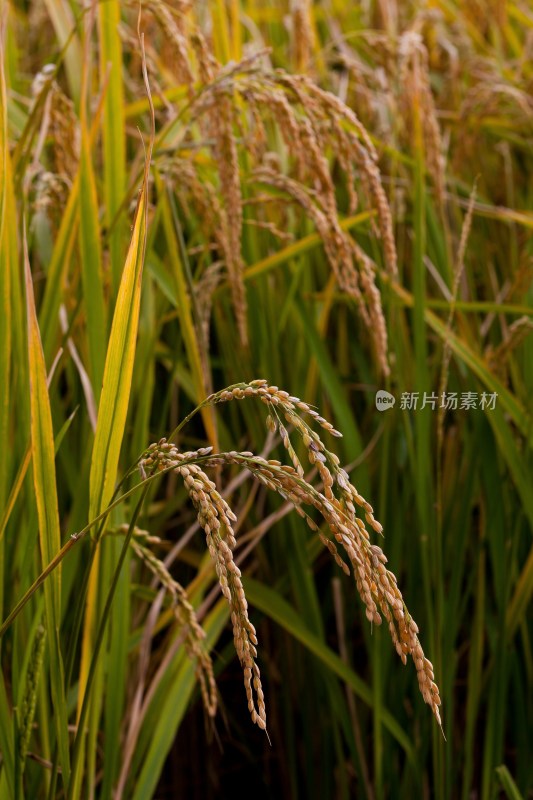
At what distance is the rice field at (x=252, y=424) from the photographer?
90 centimetres

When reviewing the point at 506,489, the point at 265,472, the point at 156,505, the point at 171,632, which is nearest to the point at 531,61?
the point at 506,489

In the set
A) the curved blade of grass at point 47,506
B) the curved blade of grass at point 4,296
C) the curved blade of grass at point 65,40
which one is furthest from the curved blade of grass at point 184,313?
the curved blade of grass at point 65,40

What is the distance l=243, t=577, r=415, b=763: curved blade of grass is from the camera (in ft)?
3.84

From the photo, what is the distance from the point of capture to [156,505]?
4.64 ft

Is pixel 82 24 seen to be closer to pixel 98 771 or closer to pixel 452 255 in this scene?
pixel 452 255

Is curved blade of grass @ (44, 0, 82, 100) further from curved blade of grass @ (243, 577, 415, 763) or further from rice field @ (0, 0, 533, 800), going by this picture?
curved blade of grass @ (243, 577, 415, 763)

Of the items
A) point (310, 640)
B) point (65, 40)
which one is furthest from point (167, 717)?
point (65, 40)

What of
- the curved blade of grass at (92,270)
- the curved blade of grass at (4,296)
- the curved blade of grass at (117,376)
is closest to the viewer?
the curved blade of grass at (117,376)

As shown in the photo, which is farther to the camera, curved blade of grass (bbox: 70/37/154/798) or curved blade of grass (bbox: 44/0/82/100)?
curved blade of grass (bbox: 44/0/82/100)

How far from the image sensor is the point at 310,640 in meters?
1.17

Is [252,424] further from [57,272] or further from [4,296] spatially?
[4,296]

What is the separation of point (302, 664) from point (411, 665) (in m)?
0.19

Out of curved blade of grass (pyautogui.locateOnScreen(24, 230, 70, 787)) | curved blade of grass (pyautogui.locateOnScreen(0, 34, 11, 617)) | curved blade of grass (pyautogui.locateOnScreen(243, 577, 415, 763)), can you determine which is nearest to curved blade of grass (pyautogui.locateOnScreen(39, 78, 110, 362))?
curved blade of grass (pyautogui.locateOnScreen(0, 34, 11, 617))

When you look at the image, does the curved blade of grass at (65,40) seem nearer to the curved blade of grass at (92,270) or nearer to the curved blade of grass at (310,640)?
the curved blade of grass at (92,270)
